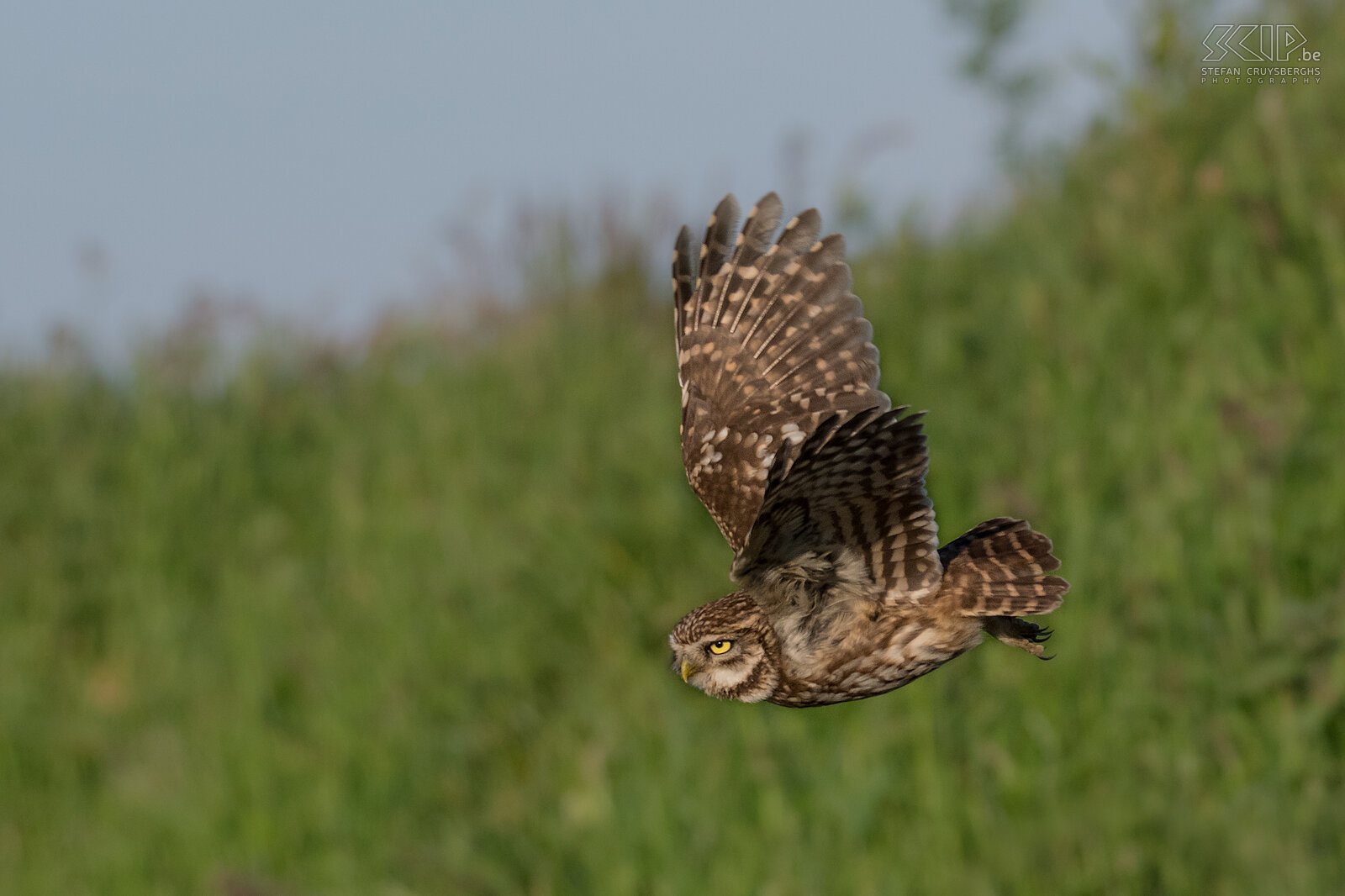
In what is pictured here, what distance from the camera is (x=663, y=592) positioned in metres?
8.89

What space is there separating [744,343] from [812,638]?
1.22 meters

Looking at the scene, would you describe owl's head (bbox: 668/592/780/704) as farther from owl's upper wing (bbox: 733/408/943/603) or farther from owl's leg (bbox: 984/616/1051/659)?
owl's leg (bbox: 984/616/1051/659)

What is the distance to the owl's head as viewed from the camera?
2.46 m

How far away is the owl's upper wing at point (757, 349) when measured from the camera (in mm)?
3189

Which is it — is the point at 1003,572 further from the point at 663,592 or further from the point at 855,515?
the point at 663,592

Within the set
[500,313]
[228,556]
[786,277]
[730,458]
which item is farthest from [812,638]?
[228,556]

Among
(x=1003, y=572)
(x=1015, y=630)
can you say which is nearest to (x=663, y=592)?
(x=1015, y=630)

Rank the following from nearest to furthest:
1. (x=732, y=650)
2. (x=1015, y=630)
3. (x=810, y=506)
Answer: (x=810, y=506), (x=732, y=650), (x=1015, y=630)

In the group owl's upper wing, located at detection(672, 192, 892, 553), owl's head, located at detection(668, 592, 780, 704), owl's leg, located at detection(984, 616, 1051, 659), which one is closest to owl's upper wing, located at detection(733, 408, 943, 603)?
owl's head, located at detection(668, 592, 780, 704)

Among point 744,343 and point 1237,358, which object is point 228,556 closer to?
point 1237,358

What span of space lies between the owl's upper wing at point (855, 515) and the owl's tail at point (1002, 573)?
17 cm

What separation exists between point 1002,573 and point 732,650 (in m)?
0.50

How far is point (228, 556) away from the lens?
12.4 meters

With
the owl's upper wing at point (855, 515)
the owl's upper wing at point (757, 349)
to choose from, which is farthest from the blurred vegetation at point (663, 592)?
the owl's upper wing at point (855, 515)
